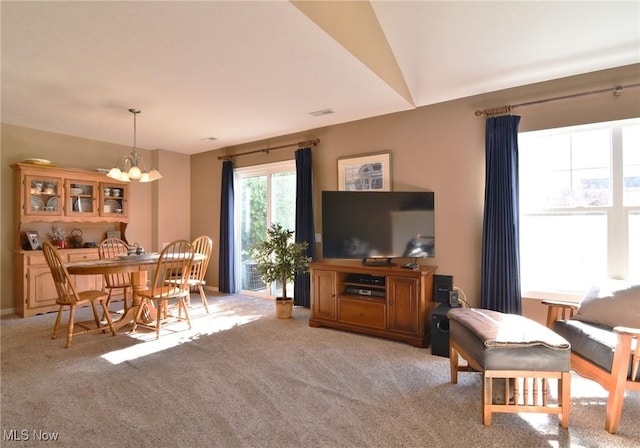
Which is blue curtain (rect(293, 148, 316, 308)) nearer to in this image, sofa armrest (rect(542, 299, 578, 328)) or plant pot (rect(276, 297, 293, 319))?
plant pot (rect(276, 297, 293, 319))

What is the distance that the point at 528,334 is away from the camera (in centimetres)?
200

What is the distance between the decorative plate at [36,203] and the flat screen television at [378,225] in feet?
12.7

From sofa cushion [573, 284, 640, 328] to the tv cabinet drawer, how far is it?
1.61 m

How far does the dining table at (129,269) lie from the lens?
3.16m

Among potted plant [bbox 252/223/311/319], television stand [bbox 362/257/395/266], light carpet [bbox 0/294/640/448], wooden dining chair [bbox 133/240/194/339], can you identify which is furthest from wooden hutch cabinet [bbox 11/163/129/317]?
television stand [bbox 362/257/395/266]

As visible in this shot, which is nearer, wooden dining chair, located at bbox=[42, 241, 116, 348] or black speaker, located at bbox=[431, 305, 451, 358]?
black speaker, located at bbox=[431, 305, 451, 358]

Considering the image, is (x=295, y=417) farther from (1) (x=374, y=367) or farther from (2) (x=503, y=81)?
(2) (x=503, y=81)

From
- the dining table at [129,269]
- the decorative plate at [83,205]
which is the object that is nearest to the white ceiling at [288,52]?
the decorative plate at [83,205]

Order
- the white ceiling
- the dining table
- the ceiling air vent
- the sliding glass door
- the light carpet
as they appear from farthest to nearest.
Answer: the sliding glass door, the ceiling air vent, the dining table, the white ceiling, the light carpet

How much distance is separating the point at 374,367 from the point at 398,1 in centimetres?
287

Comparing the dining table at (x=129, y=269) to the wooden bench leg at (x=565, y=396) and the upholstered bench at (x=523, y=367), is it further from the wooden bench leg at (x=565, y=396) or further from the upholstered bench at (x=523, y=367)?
the wooden bench leg at (x=565, y=396)

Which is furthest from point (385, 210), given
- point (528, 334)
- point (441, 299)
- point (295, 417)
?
point (295, 417)

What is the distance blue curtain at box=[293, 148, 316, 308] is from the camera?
454 centimetres

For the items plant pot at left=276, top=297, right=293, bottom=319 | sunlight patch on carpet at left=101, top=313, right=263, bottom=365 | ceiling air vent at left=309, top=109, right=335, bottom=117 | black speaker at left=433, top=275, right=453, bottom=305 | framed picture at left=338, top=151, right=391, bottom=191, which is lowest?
sunlight patch on carpet at left=101, top=313, right=263, bottom=365
